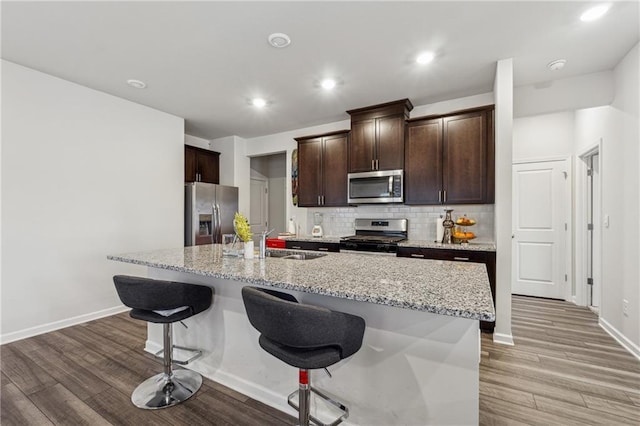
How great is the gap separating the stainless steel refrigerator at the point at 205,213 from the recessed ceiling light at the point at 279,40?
2679 millimetres

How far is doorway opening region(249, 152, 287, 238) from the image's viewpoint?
6457 millimetres

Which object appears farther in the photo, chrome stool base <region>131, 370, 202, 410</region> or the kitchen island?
chrome stool base <region>131, 370, 202, 410</region>

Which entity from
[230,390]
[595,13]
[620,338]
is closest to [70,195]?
[230,390]

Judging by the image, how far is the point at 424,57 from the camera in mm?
2686

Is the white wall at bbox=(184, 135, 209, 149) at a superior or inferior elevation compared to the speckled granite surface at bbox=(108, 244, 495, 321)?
superior

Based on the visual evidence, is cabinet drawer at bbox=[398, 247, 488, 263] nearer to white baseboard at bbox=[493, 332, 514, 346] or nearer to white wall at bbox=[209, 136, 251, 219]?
white baseboard at bbox=[493, 332, 514, 346]

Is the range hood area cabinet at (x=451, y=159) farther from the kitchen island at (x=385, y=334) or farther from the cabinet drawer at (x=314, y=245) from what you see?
the kitchen island at (x=385, y=334)

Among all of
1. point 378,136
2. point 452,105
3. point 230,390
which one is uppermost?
point 452,105

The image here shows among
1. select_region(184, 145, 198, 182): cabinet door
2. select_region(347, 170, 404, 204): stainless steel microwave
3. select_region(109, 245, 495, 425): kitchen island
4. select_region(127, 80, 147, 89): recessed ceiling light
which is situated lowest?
select_region(109, 245, 495, 425): kitchen island

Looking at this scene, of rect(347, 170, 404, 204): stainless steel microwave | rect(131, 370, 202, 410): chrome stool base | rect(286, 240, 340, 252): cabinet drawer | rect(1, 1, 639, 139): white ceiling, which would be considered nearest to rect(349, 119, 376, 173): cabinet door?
rect(347, 170, 404, 204): stainless steel microwave

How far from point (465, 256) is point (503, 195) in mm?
710

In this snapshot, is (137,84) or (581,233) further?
(581,233)

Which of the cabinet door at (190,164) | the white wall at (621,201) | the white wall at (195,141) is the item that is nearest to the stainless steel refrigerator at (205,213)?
the cabinet door at (190,164)

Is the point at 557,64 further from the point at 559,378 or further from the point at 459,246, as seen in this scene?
the point at 559,378
